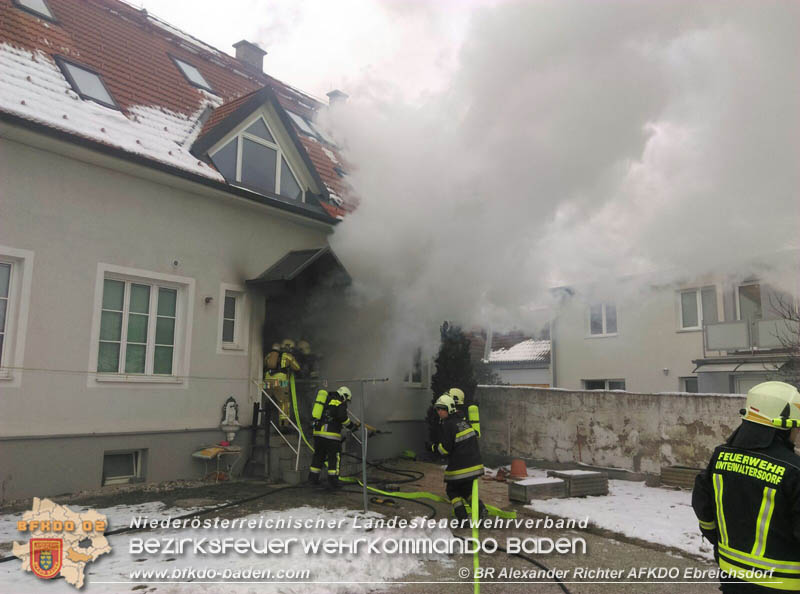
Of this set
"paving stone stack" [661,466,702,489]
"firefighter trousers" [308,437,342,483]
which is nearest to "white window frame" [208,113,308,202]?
"firefighter trousers" [308,437,342,483]

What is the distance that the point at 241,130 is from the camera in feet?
35.7

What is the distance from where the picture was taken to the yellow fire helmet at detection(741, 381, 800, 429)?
3.02 m

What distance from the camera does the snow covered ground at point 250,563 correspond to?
185 inches

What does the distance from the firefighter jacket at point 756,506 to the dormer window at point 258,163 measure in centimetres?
880

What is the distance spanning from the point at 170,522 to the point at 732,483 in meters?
5.65

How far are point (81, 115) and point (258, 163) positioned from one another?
3348 millimetres

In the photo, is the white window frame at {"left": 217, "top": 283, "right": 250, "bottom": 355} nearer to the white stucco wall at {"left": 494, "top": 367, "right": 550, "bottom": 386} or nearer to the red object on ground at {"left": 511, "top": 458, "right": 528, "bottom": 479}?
the red object on ground at {"left": 511, "top": 458, "right": 528, "bottom": 479}

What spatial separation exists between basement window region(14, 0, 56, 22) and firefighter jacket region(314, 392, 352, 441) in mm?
7801

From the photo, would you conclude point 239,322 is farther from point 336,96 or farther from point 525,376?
point 525,376

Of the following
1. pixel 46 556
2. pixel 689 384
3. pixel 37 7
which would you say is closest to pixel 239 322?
pixel 46 556

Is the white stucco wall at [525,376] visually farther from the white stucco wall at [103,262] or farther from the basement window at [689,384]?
the white stucco wall at [103,262]

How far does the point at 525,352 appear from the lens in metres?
24.3

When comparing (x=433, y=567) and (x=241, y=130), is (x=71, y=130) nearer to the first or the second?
(x=241, y=130)

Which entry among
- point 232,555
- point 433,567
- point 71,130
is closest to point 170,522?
point 232,555
